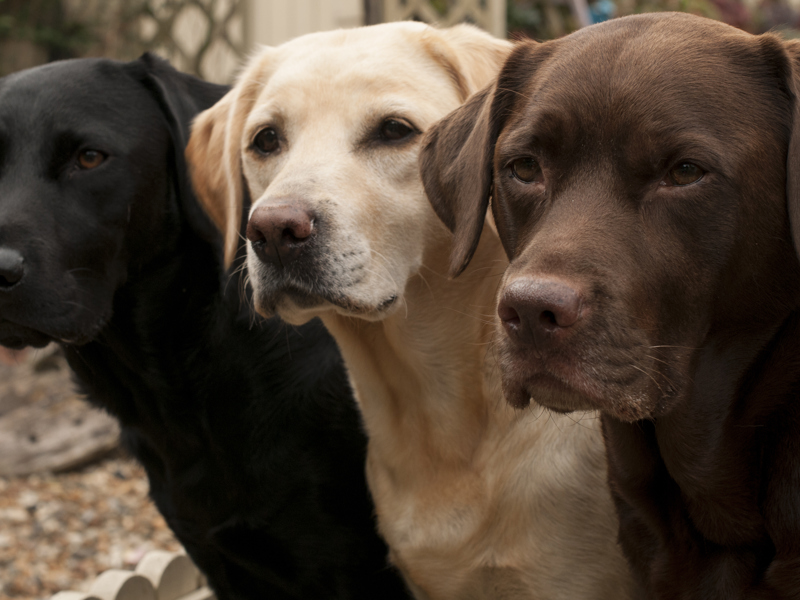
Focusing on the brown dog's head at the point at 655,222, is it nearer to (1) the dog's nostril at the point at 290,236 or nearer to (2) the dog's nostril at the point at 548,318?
(2) the dog's nostril at the point at 548,318

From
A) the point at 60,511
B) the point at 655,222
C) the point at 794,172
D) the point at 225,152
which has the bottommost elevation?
the point at 60,511

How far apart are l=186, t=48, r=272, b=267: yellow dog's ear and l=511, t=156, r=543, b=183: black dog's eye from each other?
1.05 m

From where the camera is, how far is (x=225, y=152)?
282 centimetres

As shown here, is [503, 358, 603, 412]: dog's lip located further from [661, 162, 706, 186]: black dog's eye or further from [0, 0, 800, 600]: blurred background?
[0, 0, 800, 600]: blurred background

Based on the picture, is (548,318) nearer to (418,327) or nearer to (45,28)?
(418,327)

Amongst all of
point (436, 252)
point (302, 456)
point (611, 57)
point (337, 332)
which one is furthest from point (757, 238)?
point (302, 456)

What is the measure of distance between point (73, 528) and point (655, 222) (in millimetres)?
4145

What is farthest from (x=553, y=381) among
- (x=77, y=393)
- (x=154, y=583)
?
(x=154, y=583)

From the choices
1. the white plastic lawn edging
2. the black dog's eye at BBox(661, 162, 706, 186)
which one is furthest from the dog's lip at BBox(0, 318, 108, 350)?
the black dog's eye at BBox(661, 162, 706, 186)

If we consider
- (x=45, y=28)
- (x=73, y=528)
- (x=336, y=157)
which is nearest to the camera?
(x=336, y=157)

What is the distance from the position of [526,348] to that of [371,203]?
763 millimetres

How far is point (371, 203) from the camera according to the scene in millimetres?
2363

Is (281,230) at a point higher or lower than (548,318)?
lower

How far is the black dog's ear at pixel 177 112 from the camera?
2945mm
